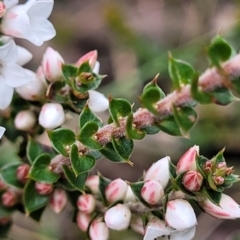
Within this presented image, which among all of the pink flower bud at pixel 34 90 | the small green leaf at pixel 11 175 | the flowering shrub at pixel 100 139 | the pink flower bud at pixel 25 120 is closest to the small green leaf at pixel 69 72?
the flowering shrub at pixel 100 139

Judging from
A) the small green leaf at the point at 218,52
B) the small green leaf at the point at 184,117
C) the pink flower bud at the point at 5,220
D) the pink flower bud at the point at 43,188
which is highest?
the small green leaf at the point at 218,52

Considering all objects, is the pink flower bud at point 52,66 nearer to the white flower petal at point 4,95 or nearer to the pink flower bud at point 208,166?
the white flower petal at point 4,95

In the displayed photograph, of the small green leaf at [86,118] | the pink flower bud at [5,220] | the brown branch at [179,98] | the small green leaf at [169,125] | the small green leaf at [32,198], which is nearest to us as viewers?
the brown branch at [179,98]

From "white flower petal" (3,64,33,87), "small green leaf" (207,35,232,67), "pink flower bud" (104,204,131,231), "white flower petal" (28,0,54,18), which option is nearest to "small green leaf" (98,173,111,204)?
"pink flower bud" (104,204,131,231)

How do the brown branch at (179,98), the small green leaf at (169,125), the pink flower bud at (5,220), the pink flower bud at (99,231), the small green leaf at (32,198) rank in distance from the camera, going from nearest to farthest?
1. the brown branch at (179,98)
2. the small green leaf at (169,125)
3. the pink flower bud at (99,231)
4. the small green leaf at (32,198)
5. the pink flower bud at (5,220)

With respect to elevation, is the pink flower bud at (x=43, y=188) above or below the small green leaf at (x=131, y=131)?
below

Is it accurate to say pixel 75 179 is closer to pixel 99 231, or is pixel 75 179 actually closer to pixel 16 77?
pixel 99 231

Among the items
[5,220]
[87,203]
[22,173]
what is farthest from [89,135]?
[5,220]

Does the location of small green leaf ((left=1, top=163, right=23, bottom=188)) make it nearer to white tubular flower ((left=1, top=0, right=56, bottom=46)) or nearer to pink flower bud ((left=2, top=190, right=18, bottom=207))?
pink flower bud ((left=2, top=190, right=18, bottom=207))
